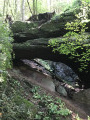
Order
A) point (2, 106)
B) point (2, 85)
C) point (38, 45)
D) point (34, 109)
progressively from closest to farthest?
point (2, 106)
point (2, 85)
point (34, 109)
point (38, 45)

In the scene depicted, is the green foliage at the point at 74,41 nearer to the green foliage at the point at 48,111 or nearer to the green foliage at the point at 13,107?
the green foliage at the point at 48,111

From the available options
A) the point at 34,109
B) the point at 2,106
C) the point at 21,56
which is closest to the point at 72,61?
the point at 21,56

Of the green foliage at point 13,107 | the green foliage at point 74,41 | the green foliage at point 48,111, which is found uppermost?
the green foliage at point 74,41

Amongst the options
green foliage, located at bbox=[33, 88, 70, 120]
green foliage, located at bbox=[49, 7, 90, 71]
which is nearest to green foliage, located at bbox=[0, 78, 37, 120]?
green foliage, located at bbox=[33, 88, 70, 120]

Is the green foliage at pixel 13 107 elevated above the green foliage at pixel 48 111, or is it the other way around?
the green foliage at pixel 13 107

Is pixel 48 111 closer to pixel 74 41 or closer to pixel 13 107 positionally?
pixel 13 107

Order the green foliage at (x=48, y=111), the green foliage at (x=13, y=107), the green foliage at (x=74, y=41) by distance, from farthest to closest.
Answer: the green foliage at (x=74, y=41)
the green foliage at (x=48, y=111)
the green foliage at (x=13, y=107)

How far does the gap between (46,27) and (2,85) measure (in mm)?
6319

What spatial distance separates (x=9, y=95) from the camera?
521cm

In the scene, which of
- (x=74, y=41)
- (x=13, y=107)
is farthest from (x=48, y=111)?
(x=74, y=41)

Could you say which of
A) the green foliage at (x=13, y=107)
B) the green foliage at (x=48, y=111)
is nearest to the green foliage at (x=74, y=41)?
the green foliage at (x=48, y=111)

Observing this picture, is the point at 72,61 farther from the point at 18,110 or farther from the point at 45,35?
the point at 18,110

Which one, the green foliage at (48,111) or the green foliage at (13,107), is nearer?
the green foliage at (13,107)

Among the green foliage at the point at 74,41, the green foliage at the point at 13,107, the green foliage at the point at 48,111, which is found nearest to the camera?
the green foliage at the point at 13,107
